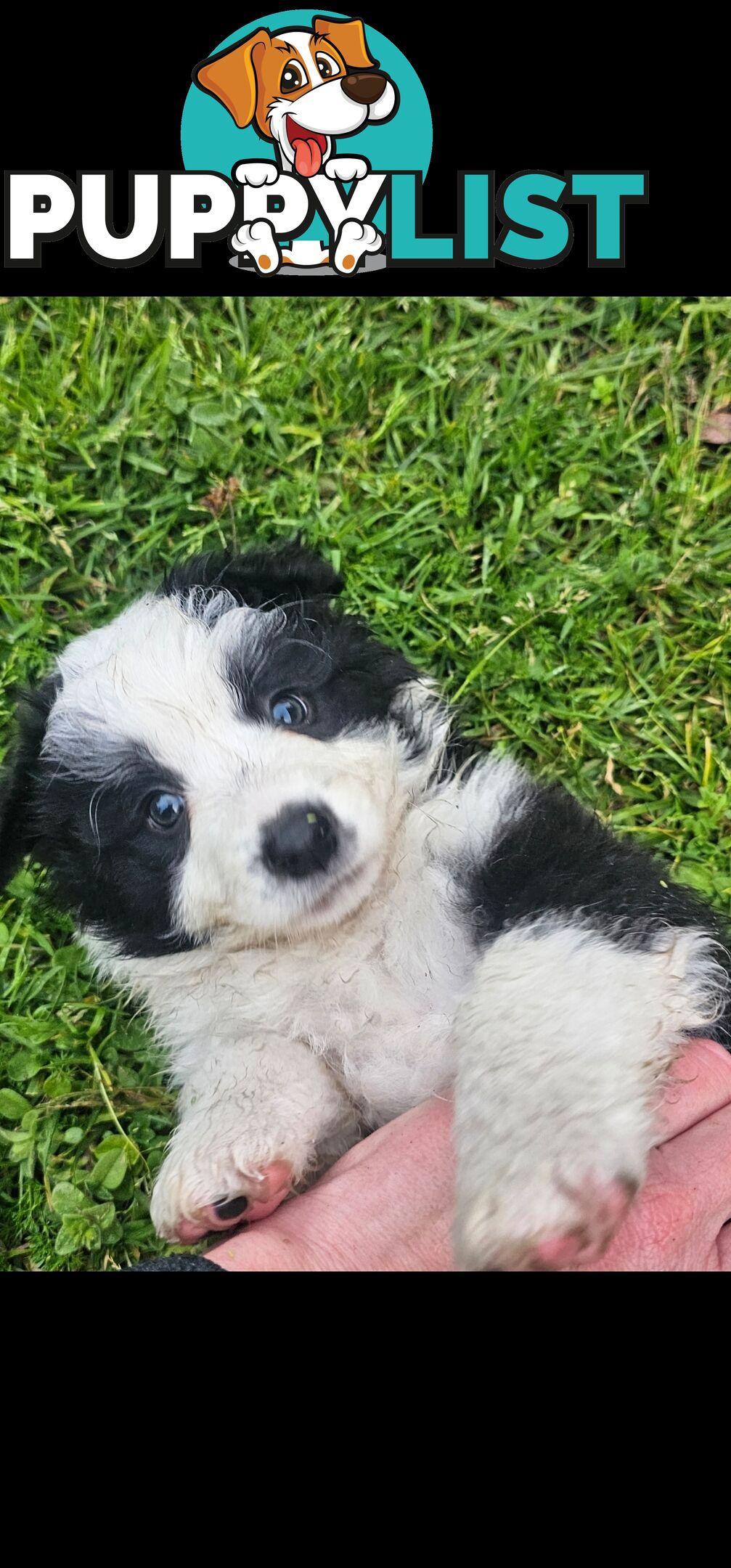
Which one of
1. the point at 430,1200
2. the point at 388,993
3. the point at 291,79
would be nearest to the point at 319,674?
the point at 388,993

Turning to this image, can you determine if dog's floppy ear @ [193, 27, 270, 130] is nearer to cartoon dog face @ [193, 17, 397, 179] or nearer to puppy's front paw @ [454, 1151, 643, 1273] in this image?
cartoon dog face @ [193, 17, 397, 179]

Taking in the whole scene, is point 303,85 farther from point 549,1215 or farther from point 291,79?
point 549,1215

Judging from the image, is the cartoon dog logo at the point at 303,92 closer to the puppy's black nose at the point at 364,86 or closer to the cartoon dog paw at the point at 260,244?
the puppy's black nose at the point at 364,86

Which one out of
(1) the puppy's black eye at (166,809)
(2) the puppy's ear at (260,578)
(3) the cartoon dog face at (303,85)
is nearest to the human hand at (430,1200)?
(1) the puppy's black eye at (166,809)

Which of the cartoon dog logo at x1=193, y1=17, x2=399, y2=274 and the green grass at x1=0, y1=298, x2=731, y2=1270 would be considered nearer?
the cartoon dog logo at x1=193, y1=17, x2=399, y2=274

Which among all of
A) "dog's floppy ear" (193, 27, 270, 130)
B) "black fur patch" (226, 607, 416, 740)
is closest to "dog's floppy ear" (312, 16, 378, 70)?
"dog's floppy ear" (193, 27, 270, 130)

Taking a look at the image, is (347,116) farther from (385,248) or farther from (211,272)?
(211,272)
